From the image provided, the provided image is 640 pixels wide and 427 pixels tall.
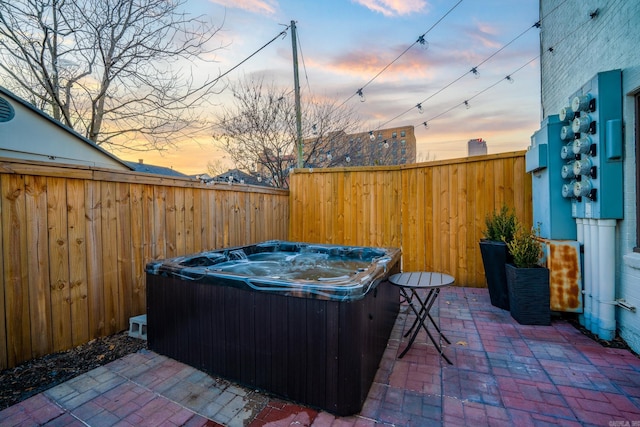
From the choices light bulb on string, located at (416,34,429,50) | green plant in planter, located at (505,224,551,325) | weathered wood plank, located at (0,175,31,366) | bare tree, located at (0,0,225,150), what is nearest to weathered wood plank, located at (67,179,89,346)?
weathered wood plank, located at (0,175,31,366)

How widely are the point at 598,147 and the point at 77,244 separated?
15.1 ft

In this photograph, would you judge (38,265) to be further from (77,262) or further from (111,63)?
(111,63)

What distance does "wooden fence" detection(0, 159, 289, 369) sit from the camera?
2084mm

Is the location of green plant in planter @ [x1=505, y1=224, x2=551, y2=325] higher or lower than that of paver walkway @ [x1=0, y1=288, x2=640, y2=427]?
higher

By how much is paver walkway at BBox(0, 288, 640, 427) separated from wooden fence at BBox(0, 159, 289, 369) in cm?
55

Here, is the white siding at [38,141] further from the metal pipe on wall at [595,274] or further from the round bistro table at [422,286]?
the metal pipe on wall at [595,274]

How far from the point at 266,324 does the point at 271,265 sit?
6.08 ft

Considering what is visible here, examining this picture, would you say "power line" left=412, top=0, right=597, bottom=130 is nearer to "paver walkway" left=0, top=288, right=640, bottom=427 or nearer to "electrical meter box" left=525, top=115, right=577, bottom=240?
"electrical meter box" left=525, top=115, right=577, bottom=240

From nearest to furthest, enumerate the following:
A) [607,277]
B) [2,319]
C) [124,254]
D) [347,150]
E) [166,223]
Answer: [2,319]
[607,277]
[124,254]
[166,223]
[347,150]

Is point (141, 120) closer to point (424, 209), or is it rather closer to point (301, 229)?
point (301, 229)

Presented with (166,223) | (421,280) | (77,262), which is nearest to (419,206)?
(421,280)

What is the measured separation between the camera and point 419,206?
468 centimetres

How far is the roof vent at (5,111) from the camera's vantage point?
3.37 metres

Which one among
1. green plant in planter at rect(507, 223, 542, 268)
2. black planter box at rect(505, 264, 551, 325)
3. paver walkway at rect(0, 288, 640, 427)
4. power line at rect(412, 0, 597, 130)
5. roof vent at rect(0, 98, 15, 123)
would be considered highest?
power line at rect(412, 0, 597, 130)
